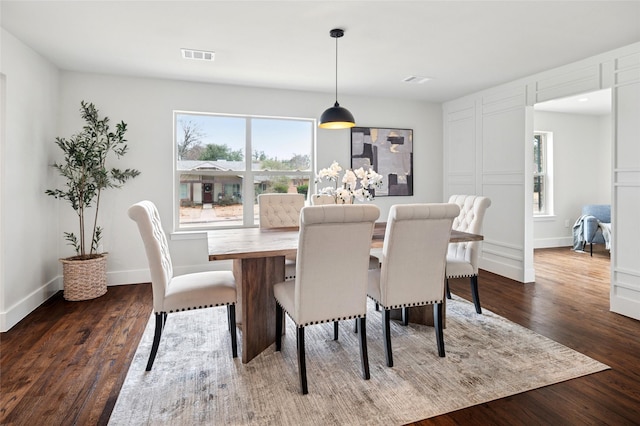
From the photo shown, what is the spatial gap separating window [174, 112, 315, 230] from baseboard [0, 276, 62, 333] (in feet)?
4.72

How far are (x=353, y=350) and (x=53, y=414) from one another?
5.80 ft

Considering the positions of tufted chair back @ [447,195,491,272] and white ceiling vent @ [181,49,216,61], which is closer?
tufted chair back @ [447,195,491,272]

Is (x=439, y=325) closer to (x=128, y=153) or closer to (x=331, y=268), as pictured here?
(x=331, y=268)

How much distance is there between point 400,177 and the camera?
563 cm

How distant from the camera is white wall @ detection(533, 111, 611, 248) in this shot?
677 centimetres

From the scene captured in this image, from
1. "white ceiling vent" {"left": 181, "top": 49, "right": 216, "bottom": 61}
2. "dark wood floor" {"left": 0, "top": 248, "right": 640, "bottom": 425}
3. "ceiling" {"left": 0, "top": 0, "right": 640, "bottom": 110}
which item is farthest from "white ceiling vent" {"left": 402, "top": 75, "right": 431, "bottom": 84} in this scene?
"dark wood floor" {"left": 0, "top": 248, "right": 640, "bottom": 425}

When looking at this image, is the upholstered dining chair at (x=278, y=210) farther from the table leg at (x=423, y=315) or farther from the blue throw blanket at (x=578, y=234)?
the blue throw blanket at (x=578, y=234)

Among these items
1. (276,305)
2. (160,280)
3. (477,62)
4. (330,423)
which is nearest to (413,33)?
(477,62)

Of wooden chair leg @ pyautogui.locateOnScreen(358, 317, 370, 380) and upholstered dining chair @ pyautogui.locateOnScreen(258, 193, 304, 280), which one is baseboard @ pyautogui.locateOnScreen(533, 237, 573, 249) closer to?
upholstered dining chair @ pyautogui.locateOnScreen(258, 193, 304, 280)

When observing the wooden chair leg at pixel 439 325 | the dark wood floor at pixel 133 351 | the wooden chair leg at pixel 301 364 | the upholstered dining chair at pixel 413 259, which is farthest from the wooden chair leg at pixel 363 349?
the wooden chair leg at pixel 439 325

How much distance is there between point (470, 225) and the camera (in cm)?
335

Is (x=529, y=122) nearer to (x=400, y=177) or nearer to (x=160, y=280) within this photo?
(x=400, y=177)

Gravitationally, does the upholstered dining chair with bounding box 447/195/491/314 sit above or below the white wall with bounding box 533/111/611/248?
below

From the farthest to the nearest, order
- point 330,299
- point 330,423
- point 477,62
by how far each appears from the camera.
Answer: point 477,62, point 330,299, point 330,423
